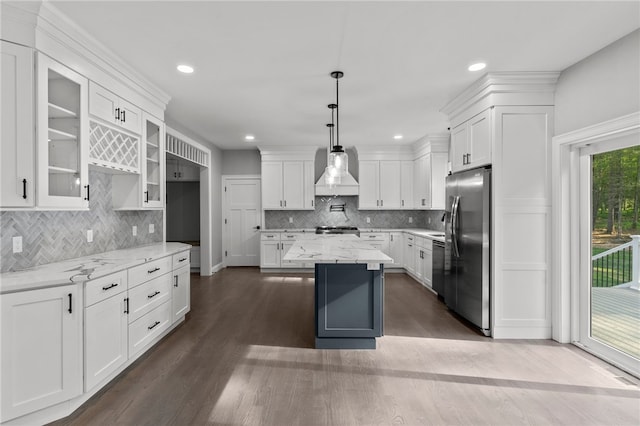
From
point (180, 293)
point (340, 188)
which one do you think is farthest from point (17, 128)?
point (340, 188)

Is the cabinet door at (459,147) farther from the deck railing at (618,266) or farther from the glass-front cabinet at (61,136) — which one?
the glass-front cabinet at (61,136)

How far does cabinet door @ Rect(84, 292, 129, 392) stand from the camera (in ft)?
7.21

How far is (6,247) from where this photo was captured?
7.25 ft

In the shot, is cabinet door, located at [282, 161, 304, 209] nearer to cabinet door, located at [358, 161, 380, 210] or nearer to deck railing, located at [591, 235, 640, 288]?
cabinet door, located at [358, 161, 380, 210]

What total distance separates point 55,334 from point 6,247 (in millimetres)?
739

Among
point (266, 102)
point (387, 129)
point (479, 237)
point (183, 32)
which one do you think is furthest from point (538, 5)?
point (387, 129)

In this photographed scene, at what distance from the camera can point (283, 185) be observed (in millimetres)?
6938

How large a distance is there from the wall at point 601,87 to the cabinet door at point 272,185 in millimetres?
4907

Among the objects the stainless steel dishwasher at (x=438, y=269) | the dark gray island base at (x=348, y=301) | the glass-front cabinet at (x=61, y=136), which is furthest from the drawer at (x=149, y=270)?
the stainless steel dishwasher at (x=438, y=269)

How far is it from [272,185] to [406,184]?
2.87m

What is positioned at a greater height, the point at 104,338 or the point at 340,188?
the point at 340,188

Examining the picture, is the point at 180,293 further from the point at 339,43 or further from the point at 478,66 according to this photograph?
the point at 478,66

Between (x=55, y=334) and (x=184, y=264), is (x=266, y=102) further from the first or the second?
(x=55, y=334)

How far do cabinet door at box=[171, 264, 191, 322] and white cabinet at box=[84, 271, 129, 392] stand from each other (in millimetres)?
893
